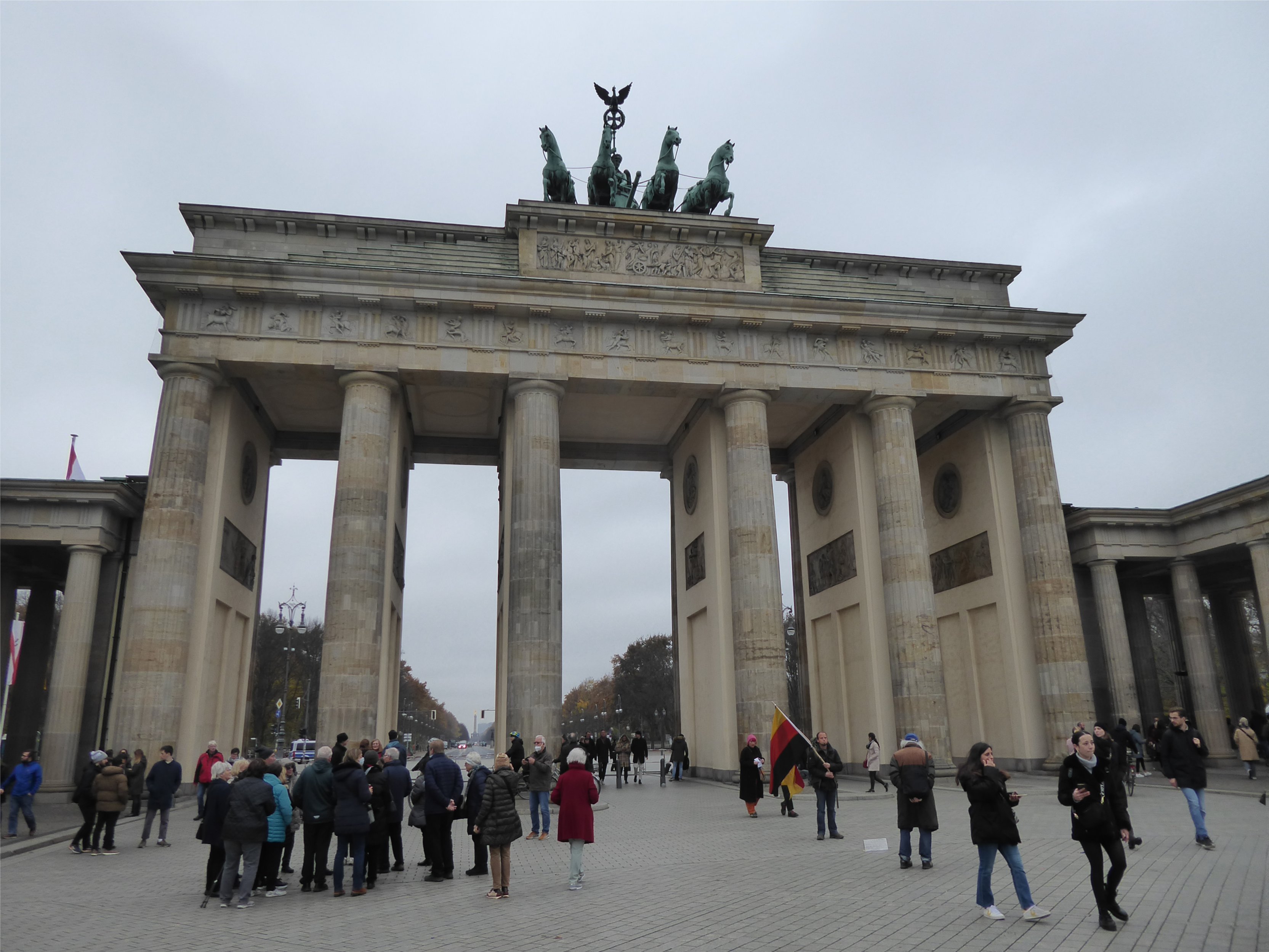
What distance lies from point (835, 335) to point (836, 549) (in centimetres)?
755

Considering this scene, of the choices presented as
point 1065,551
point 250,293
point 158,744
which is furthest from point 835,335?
point 158,744

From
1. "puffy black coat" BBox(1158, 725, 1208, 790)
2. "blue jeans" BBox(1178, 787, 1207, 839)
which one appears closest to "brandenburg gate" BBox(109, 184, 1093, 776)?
"puffy black coat" BBox(1158, 725, 1208, 790)

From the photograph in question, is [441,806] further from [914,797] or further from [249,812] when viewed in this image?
[914,797]

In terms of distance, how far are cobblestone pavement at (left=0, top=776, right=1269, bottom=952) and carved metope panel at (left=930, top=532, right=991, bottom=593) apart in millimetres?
15342

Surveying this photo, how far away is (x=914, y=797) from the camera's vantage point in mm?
10336

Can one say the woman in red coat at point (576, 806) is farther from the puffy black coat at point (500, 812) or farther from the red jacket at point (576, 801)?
the puffy black coat at point (500, 812)

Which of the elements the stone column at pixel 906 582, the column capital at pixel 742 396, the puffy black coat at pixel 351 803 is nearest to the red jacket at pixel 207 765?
the puffy black coat at pixel 351 803

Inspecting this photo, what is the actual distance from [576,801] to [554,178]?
2353cm

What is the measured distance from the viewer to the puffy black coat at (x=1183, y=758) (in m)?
11.3

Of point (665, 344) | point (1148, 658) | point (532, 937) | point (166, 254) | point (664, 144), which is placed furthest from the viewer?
point (1148, 658)

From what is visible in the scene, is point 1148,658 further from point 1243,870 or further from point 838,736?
point 1243,870

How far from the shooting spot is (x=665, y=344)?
27.3 metres

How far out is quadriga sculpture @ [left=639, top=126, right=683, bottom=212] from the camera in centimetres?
2997

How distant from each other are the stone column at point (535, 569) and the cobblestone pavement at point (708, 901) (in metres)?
8.94
